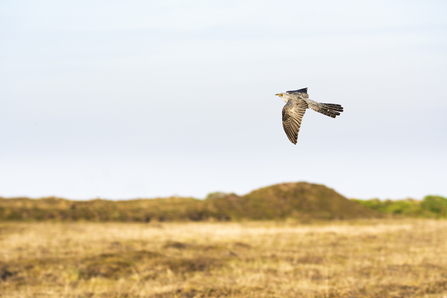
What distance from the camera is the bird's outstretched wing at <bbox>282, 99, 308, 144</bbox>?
5.39 metres

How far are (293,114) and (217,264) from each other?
1344cm

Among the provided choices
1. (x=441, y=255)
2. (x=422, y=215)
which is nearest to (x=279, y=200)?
(x=422, y=215)

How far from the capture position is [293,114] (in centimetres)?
550

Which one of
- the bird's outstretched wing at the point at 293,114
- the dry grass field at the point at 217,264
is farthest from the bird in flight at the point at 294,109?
the dry grass field at the point at 217,264

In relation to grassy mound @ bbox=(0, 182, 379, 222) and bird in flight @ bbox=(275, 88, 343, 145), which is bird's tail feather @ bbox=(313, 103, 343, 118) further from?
grassy mound @ bbox=(0, 182, 379, 222)

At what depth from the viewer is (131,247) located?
23938mm

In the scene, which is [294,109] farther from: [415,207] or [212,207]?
[415,207]

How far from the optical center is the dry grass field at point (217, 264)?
44.0 feet

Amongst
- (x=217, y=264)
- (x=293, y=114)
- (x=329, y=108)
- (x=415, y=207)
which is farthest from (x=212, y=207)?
(x=329, y=108)

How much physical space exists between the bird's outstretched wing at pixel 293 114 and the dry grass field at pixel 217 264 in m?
8.10

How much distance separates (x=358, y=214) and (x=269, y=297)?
37.8m

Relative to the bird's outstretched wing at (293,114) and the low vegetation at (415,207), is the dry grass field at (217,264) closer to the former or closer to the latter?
the bird's outstretched wing at (293,114)

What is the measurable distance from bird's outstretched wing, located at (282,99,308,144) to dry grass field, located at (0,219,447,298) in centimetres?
810

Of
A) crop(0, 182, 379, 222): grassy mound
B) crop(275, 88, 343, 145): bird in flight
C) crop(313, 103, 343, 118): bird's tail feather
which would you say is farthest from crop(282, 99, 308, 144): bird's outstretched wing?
crop(0, 182, 379, 222): grassy mound
